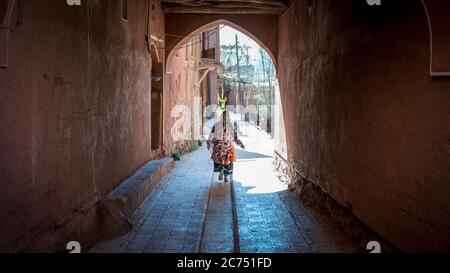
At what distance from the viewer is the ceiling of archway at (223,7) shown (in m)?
10.7

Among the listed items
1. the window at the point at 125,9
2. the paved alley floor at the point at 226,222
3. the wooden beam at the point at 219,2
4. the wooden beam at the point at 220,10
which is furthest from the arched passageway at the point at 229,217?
the window at the point at 125,9

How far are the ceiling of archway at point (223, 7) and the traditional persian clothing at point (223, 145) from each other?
9.93 feet

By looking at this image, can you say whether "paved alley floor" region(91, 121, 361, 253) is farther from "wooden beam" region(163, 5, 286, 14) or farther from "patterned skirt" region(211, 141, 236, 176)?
"wooden beam" region(163, 5, 286, 14)

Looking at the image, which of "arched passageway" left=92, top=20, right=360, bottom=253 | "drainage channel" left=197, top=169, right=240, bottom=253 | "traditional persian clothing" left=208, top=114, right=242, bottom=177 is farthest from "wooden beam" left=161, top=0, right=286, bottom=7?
"drainage channel" left=197, top=169, right=240, bottom=253

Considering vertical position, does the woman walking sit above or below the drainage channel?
above

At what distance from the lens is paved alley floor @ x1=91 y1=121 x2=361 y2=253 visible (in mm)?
5203

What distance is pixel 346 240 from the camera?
519 cm

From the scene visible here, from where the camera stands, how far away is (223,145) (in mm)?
9992

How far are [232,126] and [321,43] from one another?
3.90 m

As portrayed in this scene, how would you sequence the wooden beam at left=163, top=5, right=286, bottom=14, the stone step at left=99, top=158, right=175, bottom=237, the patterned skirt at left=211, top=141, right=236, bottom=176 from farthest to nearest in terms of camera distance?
1. the wooden beam at left=163, top=5, right=286, bottom=14
2. the patterned skirt at left=211, top=141, right=236, bottom=176
3. the stone step at left=99, top=158, right=175, bottom=237

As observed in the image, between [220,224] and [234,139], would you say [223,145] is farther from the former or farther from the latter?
[220,224]

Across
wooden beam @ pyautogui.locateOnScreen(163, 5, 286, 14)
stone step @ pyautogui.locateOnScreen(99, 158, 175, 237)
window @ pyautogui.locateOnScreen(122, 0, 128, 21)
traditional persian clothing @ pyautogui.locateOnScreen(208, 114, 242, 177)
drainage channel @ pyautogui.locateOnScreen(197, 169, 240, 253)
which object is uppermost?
wooden beam @ pyautogui.locateOnScreen(163, 5, 286, 14)

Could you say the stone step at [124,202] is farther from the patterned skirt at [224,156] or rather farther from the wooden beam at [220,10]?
the wooden beam at [220,10]

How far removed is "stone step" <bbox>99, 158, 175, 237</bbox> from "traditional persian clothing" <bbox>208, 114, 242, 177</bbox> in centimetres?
204
